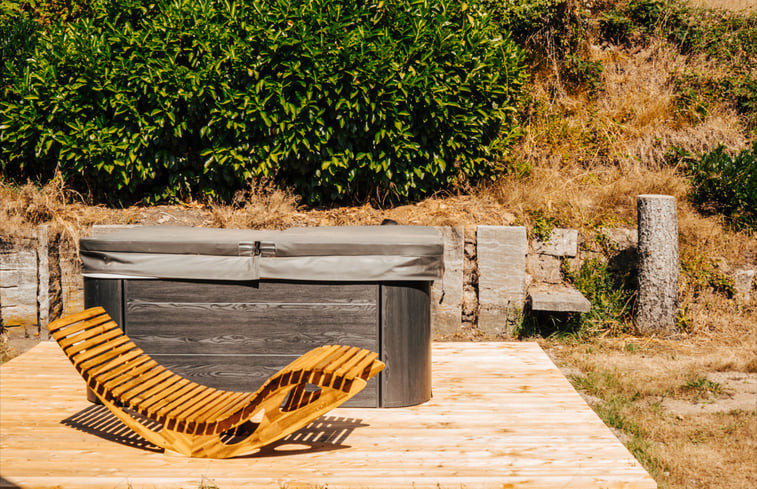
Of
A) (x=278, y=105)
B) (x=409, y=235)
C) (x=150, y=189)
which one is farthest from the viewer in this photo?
Result: (x=150, y=189)

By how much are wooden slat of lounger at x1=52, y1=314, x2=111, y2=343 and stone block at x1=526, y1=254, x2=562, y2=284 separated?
415 centimetres

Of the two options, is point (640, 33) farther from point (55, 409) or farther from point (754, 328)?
point (55, 409)

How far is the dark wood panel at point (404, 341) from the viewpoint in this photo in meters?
3.90

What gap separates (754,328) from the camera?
21.0 feet

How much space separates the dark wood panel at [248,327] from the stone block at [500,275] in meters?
2.67

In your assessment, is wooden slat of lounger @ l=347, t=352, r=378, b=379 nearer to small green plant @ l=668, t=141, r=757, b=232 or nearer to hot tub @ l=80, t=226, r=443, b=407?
hot tub @ l=80, t=226, r=443, b=407

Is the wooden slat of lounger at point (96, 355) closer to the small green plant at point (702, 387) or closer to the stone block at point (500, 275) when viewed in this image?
the stone block at point (500, 275)

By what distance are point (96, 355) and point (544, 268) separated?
4.37 metres

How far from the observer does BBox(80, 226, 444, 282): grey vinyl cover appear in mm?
3832

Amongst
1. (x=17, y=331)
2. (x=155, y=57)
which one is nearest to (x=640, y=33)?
(x=155, y=57)

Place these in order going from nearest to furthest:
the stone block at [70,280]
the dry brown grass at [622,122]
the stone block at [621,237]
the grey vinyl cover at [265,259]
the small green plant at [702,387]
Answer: the grey vinyl cover at [265,259] → the small green plant at [702,387] → the stone block at [70,280] → the stone block at [621,237] → the dry brown grass at [622,122]

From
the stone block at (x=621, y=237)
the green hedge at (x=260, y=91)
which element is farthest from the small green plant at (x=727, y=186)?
the green hedge at (x=260, y=91)

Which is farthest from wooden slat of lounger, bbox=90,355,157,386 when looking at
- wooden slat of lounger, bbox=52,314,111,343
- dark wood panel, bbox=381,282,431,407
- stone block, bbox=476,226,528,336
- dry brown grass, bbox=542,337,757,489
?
stone block, bbox=476,226,528,336

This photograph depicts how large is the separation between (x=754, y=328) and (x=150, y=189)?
251 inches
